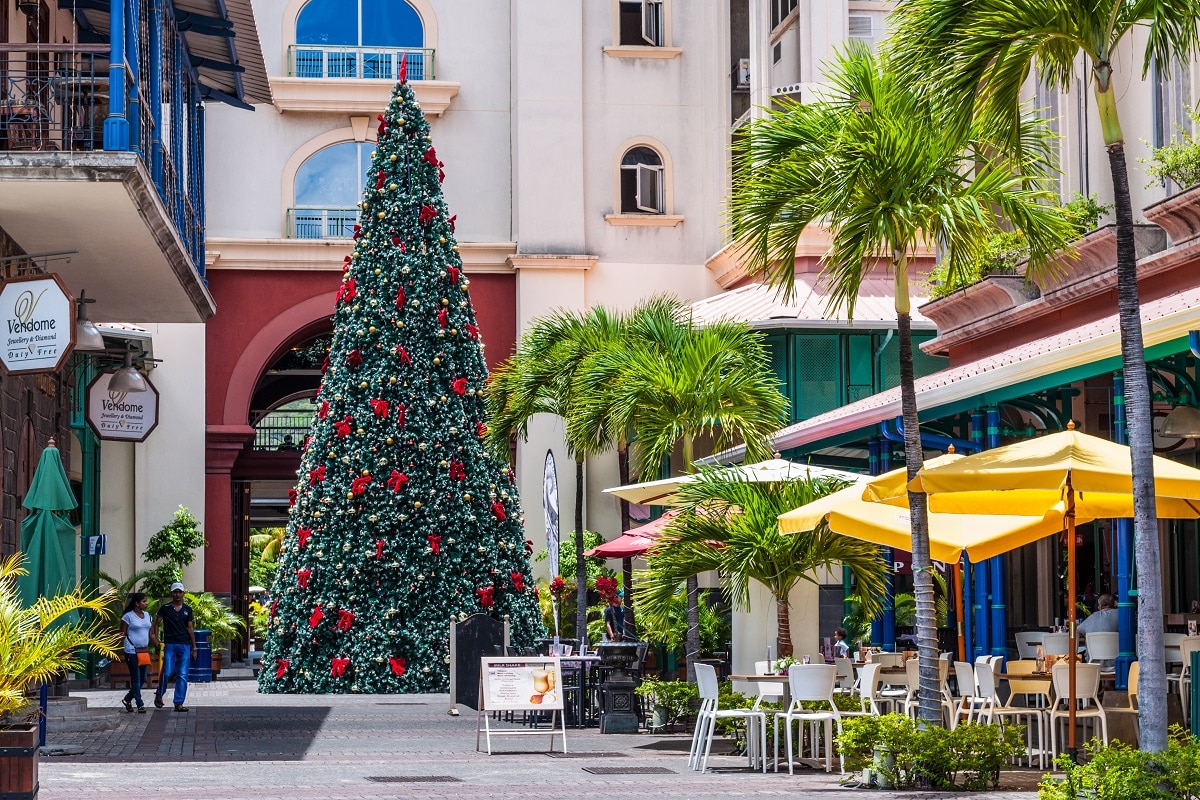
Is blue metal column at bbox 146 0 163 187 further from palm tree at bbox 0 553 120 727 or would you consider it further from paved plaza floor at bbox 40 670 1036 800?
palm tree at bbox 0 553 120 727


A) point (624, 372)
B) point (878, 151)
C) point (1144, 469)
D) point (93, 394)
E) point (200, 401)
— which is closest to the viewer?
point (1144, 469)

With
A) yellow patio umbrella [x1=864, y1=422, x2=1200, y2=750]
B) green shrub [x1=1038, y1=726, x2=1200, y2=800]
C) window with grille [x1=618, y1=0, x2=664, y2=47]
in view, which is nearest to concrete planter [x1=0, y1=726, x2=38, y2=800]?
green shrub [x1=1038, y1=726, x2=1200, y2=800]

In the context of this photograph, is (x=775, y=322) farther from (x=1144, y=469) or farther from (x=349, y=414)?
(x=1144, y=469)

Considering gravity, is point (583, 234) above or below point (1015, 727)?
above

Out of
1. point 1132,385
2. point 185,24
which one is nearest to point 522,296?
point 185,24

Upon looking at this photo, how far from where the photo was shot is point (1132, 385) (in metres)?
9.68

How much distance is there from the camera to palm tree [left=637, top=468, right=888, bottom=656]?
1509cm

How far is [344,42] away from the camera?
3334 cm

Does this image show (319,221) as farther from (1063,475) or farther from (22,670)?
(22,670)

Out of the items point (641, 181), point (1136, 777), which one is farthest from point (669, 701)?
point (641, 181)

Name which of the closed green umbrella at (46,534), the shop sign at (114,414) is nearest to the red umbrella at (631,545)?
the shop sign at (114,414)

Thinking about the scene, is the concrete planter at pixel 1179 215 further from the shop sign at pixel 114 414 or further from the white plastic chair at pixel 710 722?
the shop sign at pixel 114 414

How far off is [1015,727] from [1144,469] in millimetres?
3687

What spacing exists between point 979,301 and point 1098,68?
13841 mm
